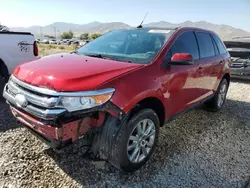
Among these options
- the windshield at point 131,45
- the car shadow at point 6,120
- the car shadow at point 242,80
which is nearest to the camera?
the windshield at point 131,45

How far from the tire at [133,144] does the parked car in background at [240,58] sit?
684 centimetres

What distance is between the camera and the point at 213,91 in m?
5.06

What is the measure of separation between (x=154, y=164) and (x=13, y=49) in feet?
12.5

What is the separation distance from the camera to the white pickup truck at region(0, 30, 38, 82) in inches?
201

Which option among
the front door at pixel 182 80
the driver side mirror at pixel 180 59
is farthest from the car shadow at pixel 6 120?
the driver side mirror at pixel 180 59

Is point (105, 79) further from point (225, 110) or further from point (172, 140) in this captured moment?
point (225, 110)

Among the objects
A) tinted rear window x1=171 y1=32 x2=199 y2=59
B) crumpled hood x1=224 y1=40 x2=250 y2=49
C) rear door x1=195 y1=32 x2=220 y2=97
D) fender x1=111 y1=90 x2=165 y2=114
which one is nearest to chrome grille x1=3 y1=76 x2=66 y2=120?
fender x1=111 y1=90 x2=165 y2=114

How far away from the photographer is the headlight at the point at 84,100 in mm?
2383

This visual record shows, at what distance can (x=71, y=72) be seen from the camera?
2.67 metres

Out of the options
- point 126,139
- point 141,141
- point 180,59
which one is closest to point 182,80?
point 180,59

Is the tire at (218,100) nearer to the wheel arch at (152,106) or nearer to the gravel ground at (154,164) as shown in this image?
the gravel ground at (154,164)

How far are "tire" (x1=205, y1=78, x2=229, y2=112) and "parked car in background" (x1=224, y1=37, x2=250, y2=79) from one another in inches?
145

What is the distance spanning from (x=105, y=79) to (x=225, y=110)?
13.1 feet

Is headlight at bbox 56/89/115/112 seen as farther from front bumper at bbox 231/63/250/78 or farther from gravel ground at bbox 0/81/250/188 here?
front bumper at bbox 231/63/250/78
